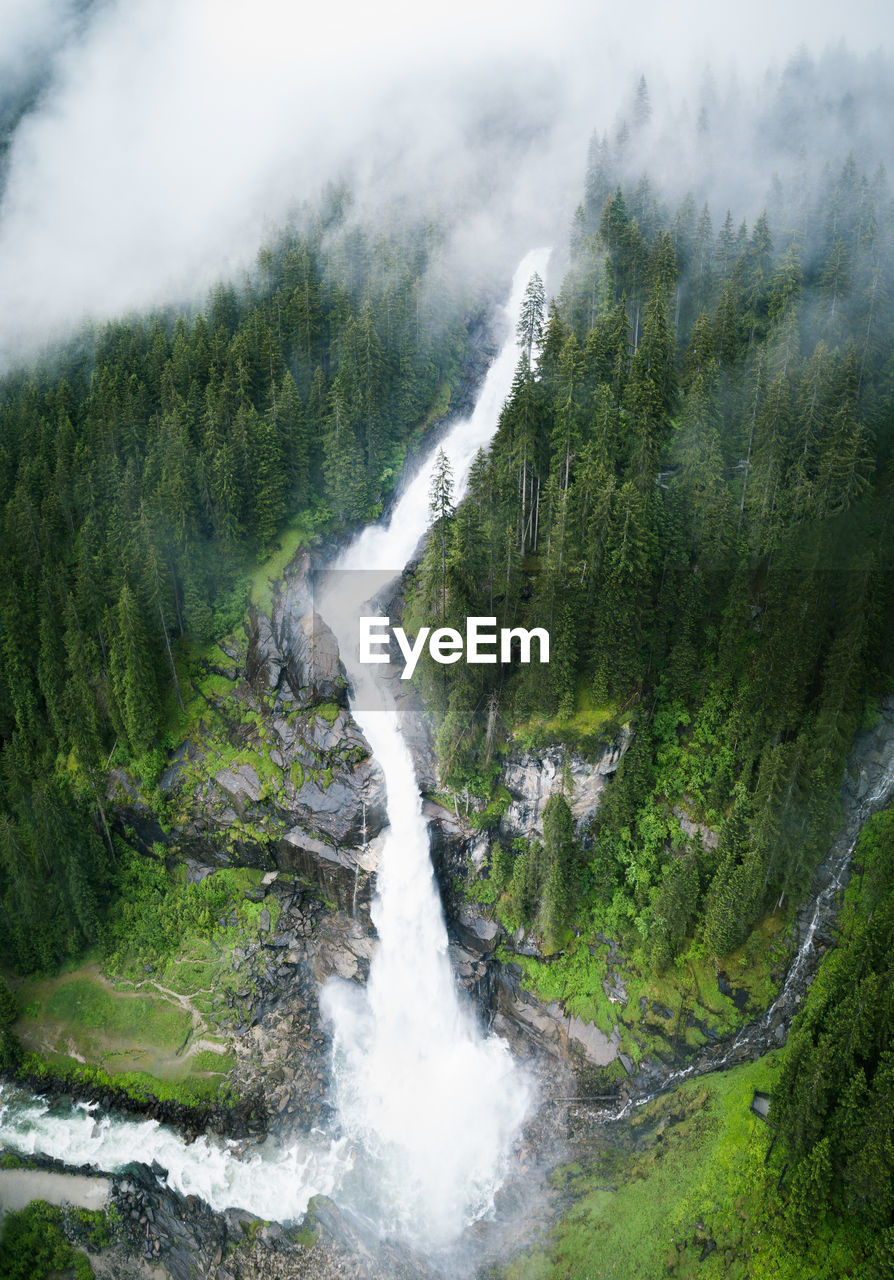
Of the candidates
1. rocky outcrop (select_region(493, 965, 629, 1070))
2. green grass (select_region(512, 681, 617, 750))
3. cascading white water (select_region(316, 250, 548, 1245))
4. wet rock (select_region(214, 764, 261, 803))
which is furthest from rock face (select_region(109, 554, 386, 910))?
rocky outcrop (select_region(493, 965, 629, 1070))

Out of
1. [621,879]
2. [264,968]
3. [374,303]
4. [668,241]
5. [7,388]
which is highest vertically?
[668,241]

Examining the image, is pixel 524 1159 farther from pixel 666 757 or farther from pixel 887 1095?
pixel 666 757

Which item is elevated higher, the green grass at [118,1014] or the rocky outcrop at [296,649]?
the rocky outcrop at [296,649]

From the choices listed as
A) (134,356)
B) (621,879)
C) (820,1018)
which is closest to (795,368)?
(621,879)

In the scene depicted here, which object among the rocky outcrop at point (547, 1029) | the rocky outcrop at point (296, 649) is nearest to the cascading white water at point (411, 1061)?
the rocky outcrop at point (296, 649)

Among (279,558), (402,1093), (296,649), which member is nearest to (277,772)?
(296,649)

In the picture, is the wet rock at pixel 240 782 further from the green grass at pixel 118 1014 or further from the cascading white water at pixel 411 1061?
the green grass at pixel 118 1014

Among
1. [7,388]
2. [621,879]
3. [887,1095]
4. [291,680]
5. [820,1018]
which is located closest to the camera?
[887,1095]

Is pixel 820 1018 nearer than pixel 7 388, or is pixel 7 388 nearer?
pixel 820 1018
